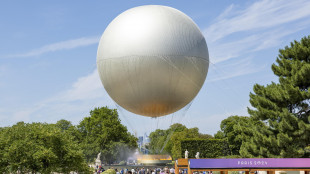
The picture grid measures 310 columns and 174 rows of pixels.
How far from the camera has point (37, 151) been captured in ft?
81.7

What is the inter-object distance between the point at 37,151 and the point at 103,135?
52340mm

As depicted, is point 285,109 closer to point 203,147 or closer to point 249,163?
→ point 249,163

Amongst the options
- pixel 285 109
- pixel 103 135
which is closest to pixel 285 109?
pixel 285 109

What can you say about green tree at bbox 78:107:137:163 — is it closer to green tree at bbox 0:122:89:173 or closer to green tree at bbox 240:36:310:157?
green tree at bbox 240:36:310:157

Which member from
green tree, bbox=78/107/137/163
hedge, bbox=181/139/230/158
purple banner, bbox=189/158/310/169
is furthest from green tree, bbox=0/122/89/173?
green tree, bbox=78/107/137/163

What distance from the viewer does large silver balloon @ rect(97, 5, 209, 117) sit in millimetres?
22094

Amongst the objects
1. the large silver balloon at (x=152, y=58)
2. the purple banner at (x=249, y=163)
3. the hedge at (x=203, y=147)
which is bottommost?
the purple banner at (x=249, y=163)

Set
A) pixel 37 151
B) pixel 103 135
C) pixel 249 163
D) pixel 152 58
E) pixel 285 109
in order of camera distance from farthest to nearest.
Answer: pixel 103 135 < pixel 285 109 < pixel 37 151 < pixel 152 58 < pixel 249 163

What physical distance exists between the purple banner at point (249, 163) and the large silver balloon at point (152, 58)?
5119 mm

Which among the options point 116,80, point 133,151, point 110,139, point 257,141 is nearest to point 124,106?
point 116,80

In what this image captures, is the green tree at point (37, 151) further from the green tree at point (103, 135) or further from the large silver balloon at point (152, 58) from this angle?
the green tree at point (103, 135)

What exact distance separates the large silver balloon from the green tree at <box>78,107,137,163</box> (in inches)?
2132

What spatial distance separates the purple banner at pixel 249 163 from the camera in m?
20.7

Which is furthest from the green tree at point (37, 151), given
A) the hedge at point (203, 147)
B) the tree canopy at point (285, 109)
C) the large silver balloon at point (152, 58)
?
the hedge at point (203, 147)
